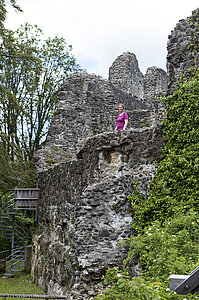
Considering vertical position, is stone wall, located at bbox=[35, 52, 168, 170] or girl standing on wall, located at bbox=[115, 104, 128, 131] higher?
stone wall, located at bbox=[35, 52, 168, 170]

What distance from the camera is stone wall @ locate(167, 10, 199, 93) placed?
7.61 meters

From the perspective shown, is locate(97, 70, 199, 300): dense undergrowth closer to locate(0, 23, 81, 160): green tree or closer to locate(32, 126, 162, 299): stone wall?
locate(32, 126, 162, 299): stone wall

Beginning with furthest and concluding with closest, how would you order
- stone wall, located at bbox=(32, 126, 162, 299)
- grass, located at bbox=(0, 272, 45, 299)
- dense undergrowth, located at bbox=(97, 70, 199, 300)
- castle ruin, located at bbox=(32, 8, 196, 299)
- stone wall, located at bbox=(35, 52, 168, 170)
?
stone wall, located at bbox=(35, 52, 168, 170), grass, located at bbox=(0, 272, 45, 299), castle ruin, located at bbox=(32, 8, 196, 299), stone wall, located at bbox=(32, 126, 162, 299), dense undergrowth, located at bbox=(97, 70, 199, 300)

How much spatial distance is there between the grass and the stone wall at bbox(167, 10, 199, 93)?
24.3ft

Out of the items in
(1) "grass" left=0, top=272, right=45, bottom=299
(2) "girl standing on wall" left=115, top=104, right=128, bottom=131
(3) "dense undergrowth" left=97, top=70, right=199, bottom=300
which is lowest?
(1) "grass" left=0, top=272, right=45, bottom=299

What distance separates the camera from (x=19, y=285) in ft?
39.5

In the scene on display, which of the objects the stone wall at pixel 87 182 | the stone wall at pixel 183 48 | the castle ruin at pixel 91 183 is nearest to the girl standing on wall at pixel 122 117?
the stone wall at pixel 87 182

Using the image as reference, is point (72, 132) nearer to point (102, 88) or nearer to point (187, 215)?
point (102, 88)

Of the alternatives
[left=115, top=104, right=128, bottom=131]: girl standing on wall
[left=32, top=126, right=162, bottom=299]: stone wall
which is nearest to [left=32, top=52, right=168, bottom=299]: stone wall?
[left=32, top=126, right=162, bottom=299]: stone wall

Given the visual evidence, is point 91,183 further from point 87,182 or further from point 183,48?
point 183,48

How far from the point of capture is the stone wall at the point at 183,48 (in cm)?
761

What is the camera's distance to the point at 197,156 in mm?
6648

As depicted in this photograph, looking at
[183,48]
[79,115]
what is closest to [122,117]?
[183,48]

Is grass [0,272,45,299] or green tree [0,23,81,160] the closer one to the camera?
grass [0,272,45,299]
